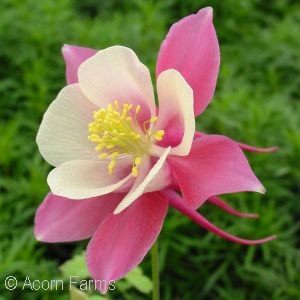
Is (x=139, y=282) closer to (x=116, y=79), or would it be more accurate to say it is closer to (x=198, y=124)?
(x=116, y=79)

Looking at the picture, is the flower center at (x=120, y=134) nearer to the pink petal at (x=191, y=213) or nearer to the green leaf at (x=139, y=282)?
the pink petal at (x=191, y=213)

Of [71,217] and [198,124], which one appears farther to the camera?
[198,124]

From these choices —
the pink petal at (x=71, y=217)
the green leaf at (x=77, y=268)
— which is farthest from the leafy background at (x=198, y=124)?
the pink petal at (x=71, y=217)

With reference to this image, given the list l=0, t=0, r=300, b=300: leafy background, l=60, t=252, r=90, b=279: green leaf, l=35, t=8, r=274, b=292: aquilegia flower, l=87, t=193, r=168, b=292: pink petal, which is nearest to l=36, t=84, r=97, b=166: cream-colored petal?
l=35, t=8, r=274, b=292: aquilegia flower

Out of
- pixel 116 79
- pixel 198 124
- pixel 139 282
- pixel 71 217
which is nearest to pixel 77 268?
pixel 139 282

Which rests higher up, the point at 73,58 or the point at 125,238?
Answer: the point at 73,58

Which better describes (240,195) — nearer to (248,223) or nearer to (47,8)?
(248,223)

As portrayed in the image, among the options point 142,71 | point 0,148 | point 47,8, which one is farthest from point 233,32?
point 142,71
